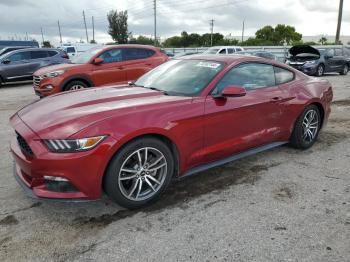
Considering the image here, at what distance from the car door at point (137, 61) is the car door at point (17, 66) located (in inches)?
254

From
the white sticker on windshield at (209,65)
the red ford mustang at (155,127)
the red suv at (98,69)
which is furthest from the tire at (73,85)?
the white sticker on windshield at (209,65)

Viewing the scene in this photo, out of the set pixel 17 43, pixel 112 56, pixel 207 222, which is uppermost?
pixel 17 43

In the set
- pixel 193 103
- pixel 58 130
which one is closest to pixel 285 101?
pixel 193 103

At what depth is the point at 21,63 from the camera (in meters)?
14.1

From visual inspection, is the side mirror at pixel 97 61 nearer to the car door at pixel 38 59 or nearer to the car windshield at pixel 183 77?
the car windshield at pixel 183 77

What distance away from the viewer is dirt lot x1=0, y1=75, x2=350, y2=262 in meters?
2.68

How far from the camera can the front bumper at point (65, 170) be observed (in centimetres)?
287

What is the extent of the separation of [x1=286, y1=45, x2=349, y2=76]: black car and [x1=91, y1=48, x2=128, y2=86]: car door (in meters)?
11.1

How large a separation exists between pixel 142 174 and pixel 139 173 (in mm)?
43

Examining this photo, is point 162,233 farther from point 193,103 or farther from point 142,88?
point 142,88

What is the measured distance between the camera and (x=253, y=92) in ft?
13.9

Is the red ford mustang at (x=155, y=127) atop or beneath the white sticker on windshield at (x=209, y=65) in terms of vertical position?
beneath

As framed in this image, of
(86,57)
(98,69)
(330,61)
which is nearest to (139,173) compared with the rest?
(98,69)

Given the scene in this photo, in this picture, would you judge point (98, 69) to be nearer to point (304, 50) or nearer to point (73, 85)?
point (73, 85)
